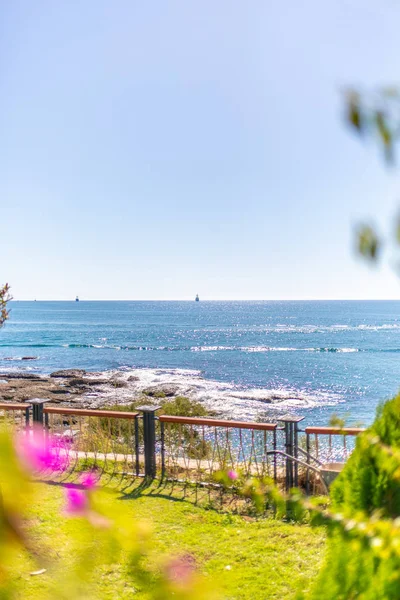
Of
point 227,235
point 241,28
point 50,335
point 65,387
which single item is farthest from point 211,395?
point 50,335

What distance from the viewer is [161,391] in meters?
31.4

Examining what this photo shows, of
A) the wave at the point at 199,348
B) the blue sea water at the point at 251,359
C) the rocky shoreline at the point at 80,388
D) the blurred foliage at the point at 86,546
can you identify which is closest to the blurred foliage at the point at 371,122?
the blurred foliage at the point at 86,546

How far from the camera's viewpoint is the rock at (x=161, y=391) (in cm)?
3052

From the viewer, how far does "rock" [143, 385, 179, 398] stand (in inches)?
1201

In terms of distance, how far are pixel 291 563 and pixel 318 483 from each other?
2714 mm

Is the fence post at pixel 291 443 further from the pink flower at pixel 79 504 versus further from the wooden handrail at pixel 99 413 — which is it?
the pink flower at pixel 79 504

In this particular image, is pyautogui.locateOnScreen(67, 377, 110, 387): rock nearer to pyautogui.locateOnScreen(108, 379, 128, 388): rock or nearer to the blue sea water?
pyautogui.locateOnScreen(108, 379, 128, 388): rock

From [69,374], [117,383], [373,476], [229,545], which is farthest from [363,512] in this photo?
[69,374]

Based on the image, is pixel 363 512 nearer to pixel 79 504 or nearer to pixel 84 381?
pixel 79 504

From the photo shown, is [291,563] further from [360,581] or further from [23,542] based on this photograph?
[23,542]

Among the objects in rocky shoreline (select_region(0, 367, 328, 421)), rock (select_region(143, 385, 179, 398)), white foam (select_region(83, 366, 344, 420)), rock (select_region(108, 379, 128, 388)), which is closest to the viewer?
white foam (select_region(83, 366, 344, 420))

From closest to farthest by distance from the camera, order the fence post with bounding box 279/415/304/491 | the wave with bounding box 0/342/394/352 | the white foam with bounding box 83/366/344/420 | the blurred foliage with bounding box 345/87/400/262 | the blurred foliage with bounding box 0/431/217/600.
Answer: the blurred foliage with bounding box 0/431/217/600
the blurred foliage with bounding box 345/87/400/262
the fence post with bounding box 279/415/304/491
the white foam with bounding box 83/366/344/420
the wave with bounding box 0/342/394/352

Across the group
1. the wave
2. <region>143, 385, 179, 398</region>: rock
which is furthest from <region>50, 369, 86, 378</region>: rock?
the wave

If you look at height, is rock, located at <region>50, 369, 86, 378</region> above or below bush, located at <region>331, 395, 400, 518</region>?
below
